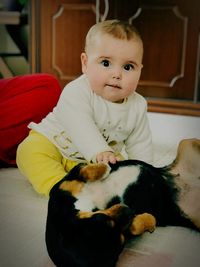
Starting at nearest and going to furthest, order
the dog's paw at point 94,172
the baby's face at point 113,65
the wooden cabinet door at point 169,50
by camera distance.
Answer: the dog's paw at point 94,172 < the baby's face at point 113,65 < the wooden cabinet door at point 169,50

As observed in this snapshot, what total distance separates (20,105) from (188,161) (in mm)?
612

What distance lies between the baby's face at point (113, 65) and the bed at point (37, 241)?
302 millimetres

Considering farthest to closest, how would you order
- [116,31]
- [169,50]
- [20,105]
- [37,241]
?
[169,50], [20,105], [116,31], [37,241]

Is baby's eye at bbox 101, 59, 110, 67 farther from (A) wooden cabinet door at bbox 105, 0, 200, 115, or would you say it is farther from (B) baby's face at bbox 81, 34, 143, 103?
(A) wooden cabinet door at bbox 105, 0, 200, 115

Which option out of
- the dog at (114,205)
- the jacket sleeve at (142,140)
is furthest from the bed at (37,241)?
the jacket sleeve at (142,140)

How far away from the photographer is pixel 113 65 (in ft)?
2.81

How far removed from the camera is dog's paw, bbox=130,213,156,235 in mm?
666

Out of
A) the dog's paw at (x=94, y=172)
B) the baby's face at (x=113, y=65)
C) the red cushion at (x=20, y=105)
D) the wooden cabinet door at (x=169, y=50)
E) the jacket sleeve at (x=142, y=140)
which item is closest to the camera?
the dog's paw at (x=94, y=172)

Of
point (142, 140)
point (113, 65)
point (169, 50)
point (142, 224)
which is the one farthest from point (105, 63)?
point (169, 50)

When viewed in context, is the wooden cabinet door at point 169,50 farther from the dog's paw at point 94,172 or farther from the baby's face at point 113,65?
the dog's paw at point 94,172

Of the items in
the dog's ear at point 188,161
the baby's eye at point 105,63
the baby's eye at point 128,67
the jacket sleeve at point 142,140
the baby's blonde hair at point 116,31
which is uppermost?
the baby's blonde hair at point 116,31

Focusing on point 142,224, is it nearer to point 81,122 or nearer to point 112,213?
point 112,213

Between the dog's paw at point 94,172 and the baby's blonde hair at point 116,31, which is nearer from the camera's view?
the dog's paw at point 94,172

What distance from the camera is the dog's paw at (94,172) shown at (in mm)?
702
